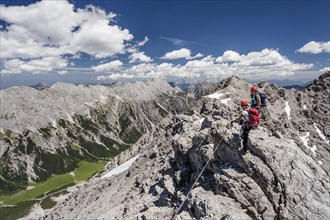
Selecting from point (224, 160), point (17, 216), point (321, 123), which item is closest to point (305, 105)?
point (321, 123)

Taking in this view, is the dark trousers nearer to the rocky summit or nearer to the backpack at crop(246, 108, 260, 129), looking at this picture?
the rocky summit

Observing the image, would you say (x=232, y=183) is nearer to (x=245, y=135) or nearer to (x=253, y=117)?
(x=245, y=135)

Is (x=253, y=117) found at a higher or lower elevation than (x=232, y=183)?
higher

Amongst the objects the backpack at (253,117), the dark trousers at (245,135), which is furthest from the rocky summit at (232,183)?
the backpack at (253,117)

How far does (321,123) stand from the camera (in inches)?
5664

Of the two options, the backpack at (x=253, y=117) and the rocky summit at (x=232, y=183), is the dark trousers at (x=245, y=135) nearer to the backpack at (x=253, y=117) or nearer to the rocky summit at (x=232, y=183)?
the rocky summit at (x=232, y=183)

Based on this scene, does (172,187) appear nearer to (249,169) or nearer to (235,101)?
(249,169)

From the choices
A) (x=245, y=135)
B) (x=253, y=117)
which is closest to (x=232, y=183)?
(x=245, y=135)

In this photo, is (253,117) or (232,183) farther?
(232,183)

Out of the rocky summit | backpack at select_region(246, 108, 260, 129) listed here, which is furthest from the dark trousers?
backpack at select_region(246, 108, 260, 129)

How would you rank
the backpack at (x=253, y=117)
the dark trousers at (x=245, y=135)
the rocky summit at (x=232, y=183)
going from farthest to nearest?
the dark trousers at (x=245, y=135) → the backpack at (x=253, y=117) → the rocky summit at (x=232, y=183)

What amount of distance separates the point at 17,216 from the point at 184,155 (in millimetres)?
166440

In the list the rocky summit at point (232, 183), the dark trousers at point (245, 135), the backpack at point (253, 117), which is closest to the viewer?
the rocky summit at point (232, 183)

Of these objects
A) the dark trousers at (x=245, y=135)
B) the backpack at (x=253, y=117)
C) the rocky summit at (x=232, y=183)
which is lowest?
the rocky summit at (x=232, y=183)
